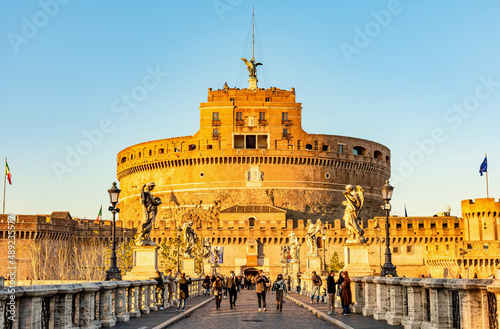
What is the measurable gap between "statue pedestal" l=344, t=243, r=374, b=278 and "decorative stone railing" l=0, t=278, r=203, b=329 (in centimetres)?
612

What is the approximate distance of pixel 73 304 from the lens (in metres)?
11.8

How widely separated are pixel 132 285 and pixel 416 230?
68.6 m

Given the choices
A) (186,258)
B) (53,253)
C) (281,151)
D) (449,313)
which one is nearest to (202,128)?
(281,151)

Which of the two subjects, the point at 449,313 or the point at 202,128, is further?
the point at 202,128

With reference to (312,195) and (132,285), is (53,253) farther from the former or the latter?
(132,285)

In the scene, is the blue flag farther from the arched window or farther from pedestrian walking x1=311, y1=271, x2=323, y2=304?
pedestrian walking x1=311, y1=271, x2=323, y2=304

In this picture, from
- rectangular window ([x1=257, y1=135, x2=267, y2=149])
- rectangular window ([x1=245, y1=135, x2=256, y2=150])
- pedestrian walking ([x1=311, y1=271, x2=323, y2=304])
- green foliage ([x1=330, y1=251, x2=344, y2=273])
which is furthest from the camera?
rectangular window ([x1=245, y1=135, x2=256, y2=150])

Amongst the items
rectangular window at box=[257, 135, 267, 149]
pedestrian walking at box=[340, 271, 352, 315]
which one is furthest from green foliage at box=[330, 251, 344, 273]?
pedestrian walking at box=[340, 271, 352, 315]

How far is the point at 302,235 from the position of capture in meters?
80.2

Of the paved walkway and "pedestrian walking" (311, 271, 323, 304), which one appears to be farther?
"pedestrian walking" (311, 271, 323, 304)

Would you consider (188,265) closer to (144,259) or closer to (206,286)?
(206,286)

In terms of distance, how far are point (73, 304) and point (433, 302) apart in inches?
243

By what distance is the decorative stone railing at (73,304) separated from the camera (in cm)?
→ 876

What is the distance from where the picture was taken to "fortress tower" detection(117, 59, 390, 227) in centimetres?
8969
